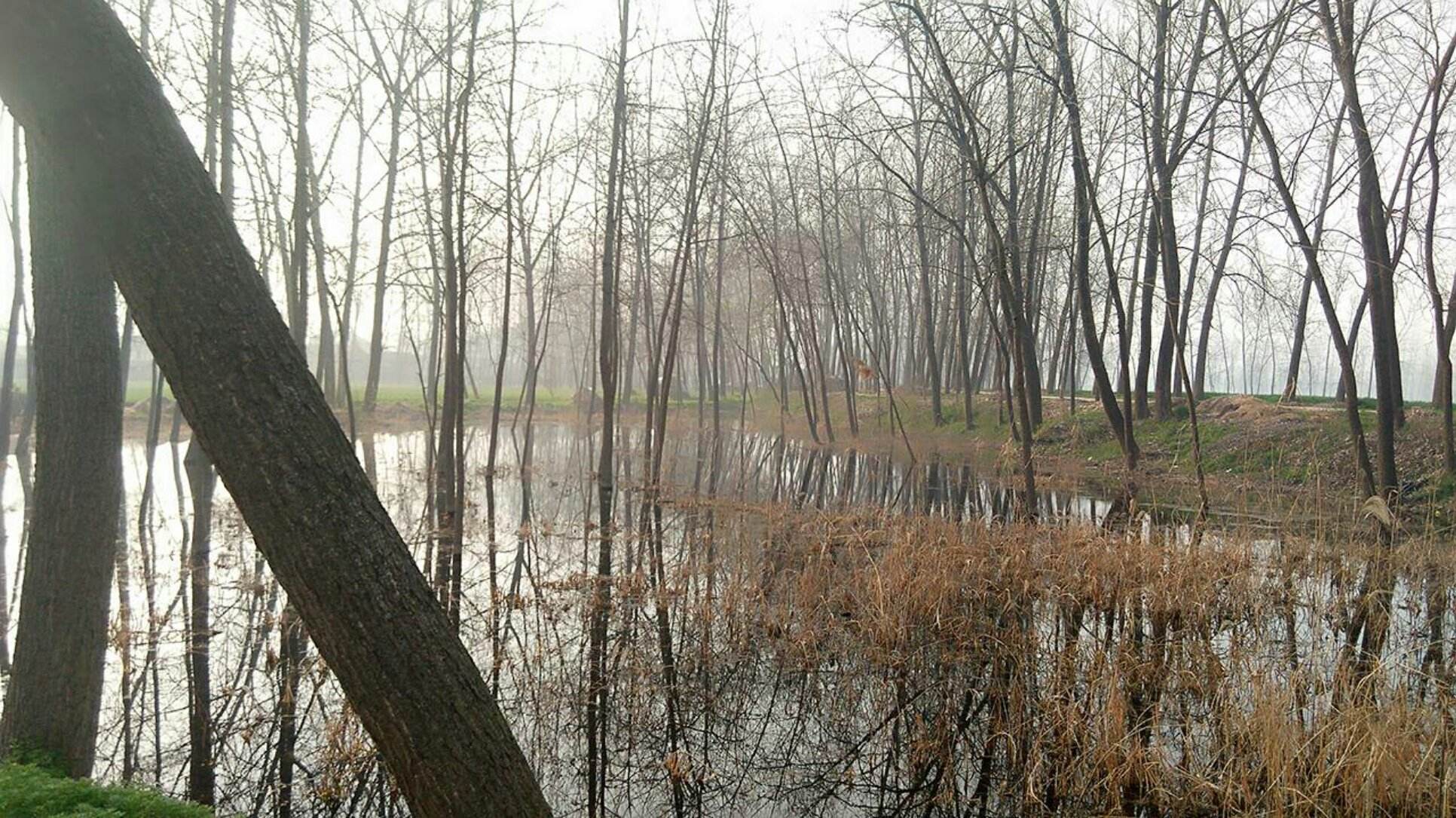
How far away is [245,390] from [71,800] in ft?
4.80

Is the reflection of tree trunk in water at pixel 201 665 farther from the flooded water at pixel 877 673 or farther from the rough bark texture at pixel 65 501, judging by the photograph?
the rough bark texture at pixel 65 501

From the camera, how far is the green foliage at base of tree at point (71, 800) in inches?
103

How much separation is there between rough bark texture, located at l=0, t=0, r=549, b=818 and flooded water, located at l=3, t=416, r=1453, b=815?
1.40 m

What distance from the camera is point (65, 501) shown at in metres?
3.35

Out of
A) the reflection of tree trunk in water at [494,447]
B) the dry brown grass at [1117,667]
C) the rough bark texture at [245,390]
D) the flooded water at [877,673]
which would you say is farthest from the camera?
the reflection of tree trunk in water at [494,447]

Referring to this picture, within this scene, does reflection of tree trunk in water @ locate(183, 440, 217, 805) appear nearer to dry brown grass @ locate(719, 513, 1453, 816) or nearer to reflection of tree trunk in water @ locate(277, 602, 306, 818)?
reflection of tree trunk in water @ locate(277, 602, 306, 818)

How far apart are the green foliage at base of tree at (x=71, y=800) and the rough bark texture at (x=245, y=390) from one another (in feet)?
2.89

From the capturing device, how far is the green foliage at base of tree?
2.62 meters

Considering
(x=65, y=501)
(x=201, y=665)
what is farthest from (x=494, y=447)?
(x=65, y=501)

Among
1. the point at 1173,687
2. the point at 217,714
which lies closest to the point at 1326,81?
the point at 1173,687

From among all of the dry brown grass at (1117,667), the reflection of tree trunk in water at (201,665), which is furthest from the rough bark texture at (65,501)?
the dry brown grass at (1117,667)

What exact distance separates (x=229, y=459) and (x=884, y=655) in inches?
161

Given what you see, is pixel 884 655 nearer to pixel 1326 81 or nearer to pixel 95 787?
pixel 95 787

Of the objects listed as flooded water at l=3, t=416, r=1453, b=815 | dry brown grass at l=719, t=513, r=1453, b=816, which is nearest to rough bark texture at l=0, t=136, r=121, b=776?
flooded water at l=3, t=416, r=1453, b=815
